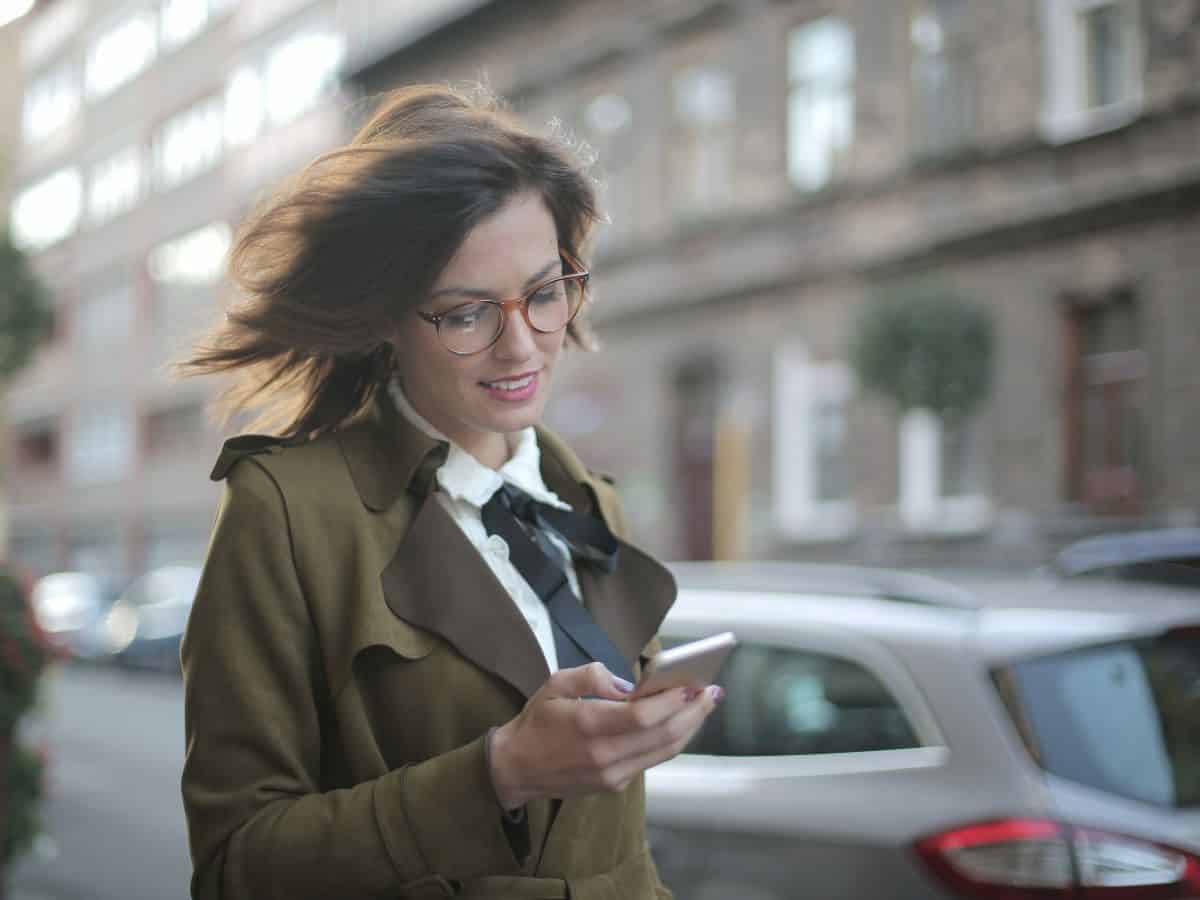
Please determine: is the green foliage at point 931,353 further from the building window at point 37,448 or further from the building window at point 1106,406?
the building window at point 37,448

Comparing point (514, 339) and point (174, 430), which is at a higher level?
point (174, 430)

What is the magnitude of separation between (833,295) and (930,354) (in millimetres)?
2713

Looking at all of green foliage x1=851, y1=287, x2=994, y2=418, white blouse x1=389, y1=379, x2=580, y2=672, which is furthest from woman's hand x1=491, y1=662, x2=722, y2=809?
green foliage x1=851, y1=287, x2=994, y2=418

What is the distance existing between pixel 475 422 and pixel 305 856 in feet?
2.07

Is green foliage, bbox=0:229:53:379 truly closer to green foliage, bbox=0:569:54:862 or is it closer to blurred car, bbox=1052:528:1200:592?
green foliage, bbox=0:569:54:862

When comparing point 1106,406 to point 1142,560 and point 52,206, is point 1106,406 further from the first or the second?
point 52,206

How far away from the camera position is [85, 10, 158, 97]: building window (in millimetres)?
43303

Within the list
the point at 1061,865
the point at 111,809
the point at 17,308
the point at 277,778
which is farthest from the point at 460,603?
the point at 17,308

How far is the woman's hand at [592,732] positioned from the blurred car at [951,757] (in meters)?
2.09

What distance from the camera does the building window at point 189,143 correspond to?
39.0m

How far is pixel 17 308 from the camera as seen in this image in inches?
580

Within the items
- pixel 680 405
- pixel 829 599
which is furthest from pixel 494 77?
pixel 829 599

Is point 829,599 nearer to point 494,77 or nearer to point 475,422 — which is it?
point 475,422

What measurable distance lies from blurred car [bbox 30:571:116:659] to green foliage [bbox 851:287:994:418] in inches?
565
